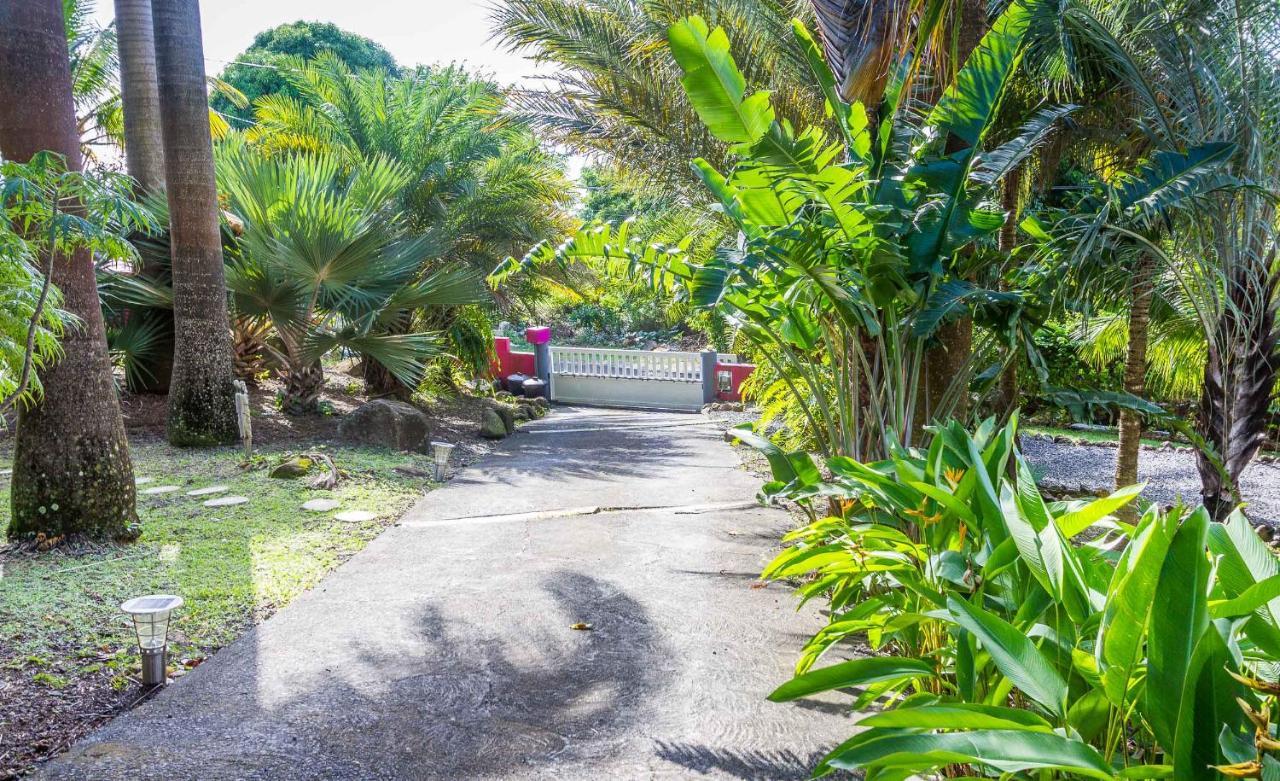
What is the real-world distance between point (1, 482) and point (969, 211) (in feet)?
24.8

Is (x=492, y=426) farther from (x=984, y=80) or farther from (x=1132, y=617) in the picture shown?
(x=1132, y=617)

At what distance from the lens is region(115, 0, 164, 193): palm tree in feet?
30.0

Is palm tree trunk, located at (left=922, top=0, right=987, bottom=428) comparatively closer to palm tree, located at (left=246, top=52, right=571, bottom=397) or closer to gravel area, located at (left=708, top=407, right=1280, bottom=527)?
gravel area, located at (left=708, top=407, right=1280, bottom=527)

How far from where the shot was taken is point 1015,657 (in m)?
1.82

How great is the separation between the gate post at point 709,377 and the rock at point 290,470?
1006 centimetres

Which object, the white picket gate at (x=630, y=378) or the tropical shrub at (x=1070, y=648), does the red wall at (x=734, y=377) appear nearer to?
the white picket gate at (x=630, y=378)

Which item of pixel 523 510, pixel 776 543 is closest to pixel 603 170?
pixel 523 510

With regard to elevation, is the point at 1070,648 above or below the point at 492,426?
above

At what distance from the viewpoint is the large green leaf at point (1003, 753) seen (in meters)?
1.52

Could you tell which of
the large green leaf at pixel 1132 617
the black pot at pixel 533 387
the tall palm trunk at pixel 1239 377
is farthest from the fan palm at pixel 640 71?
the large green leaf at pixel 1132 617

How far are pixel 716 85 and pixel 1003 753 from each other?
3.17 metres

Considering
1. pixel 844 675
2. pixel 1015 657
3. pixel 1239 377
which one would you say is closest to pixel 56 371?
pixel 844 675

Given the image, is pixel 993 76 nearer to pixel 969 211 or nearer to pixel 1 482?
pixel 969 211

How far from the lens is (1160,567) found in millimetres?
1661
